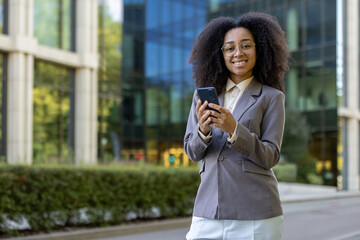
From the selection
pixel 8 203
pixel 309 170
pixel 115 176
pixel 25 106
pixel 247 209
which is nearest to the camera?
pixel 247 209

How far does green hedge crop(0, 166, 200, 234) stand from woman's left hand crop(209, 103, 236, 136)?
25.2 feet

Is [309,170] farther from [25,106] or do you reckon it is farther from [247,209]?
[247,209]

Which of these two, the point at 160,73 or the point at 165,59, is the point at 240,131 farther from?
the point at 165,59

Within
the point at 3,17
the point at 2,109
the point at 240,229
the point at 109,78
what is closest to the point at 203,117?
the point at 240,229

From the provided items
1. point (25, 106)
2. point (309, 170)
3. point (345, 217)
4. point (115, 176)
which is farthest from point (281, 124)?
point (309, 170)

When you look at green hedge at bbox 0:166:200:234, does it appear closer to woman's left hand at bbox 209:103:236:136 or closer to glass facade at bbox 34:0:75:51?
woman's left hand at bbox 209:103:236:136

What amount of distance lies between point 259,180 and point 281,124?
1.02 ft

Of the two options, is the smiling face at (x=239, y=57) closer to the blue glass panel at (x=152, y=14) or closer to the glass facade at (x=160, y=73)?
the glass facade at (x=160, y=73)

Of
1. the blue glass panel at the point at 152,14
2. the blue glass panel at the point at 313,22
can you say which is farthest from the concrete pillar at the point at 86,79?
the blue glass panel at the point at 313,22

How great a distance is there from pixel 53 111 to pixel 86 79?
2385mm

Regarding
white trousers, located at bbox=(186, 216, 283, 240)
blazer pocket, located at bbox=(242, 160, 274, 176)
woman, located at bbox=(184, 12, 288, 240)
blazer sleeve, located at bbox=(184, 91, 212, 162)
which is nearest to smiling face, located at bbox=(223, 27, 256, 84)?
woman, located at bbox=(184, 12, 288, 240)

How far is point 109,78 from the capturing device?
92.7 ft

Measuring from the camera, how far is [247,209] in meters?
2.29

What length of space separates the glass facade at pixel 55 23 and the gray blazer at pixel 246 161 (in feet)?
70.3
